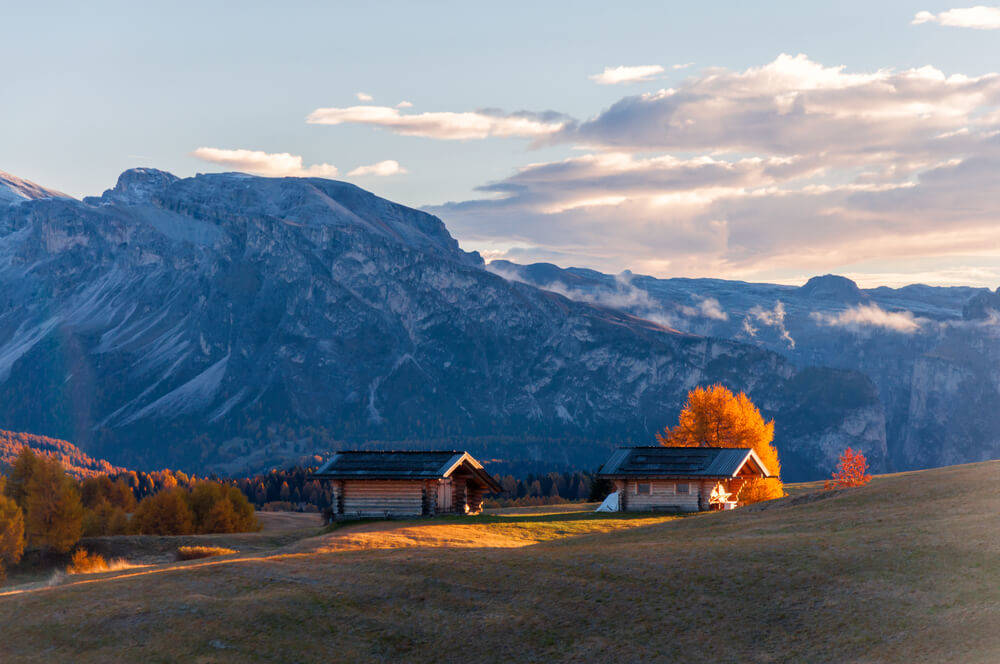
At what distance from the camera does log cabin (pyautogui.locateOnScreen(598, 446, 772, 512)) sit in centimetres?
6994

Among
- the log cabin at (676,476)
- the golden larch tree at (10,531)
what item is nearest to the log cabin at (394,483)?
the log cabin at (676,476)

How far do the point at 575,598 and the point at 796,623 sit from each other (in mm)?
6936

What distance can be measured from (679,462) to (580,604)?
134 feet

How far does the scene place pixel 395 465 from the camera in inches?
2707

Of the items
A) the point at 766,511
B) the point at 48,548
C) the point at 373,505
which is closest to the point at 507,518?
the point at 373,505

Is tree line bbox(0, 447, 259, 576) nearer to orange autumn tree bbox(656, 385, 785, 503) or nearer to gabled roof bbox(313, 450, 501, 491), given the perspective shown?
gabled roof bbox(313, 450, 501, 491)

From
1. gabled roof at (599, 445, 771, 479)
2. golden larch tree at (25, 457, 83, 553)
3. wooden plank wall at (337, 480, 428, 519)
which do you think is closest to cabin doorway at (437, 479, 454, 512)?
wooden plank wall at (337, 480, 428, 519)

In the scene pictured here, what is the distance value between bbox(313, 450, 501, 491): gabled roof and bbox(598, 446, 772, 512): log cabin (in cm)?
1026

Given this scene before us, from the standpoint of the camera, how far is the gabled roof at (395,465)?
67438mm

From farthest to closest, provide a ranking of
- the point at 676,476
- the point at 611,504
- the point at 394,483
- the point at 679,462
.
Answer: the point at 611,504, the point at 679,462, the point at 676,476, the point at 394,483

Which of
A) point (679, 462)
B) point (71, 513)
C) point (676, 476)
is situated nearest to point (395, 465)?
point (676, 476)

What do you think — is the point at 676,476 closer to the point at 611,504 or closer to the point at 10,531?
the point at 611,504

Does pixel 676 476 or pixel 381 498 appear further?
pixel 676 476

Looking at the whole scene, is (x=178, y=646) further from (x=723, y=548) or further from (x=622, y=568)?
(x=723, y=548)
